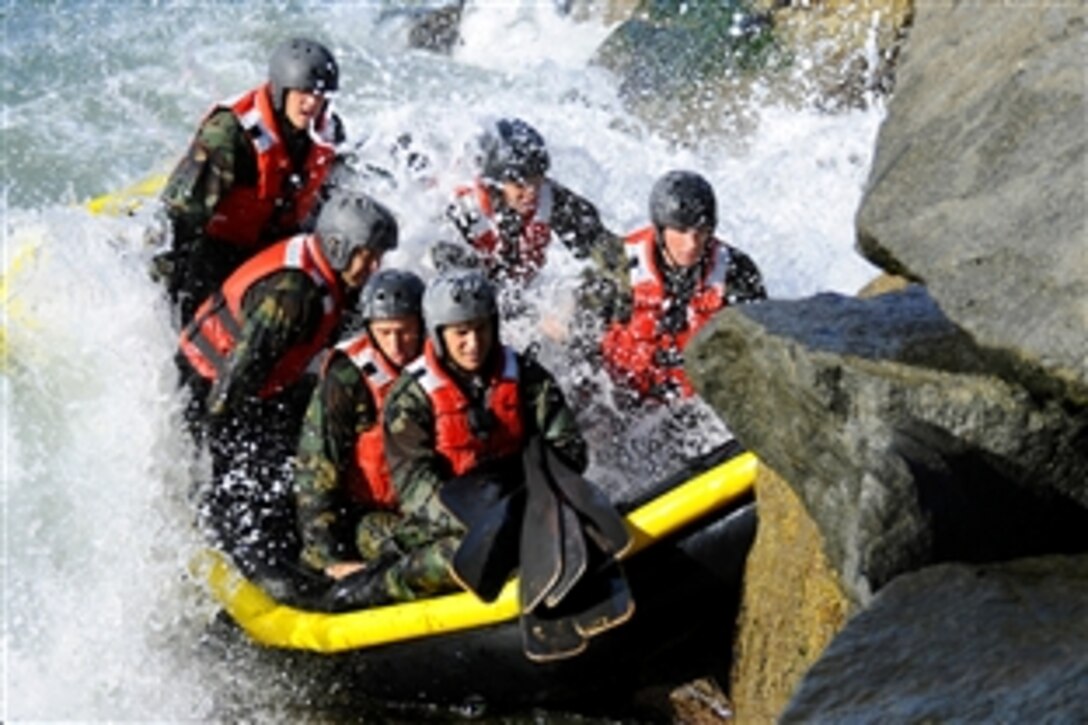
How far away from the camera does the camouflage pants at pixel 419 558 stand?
17.9ft

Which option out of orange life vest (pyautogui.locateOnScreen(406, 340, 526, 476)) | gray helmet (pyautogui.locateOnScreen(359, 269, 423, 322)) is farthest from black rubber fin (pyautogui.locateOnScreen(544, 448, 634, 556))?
gray helmet (pyautogui.locateOnScreen(359, 269, 423, 322))

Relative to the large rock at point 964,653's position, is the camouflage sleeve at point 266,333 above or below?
below

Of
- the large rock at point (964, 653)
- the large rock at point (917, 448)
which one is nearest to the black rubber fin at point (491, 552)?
the large rock at point (917, 448)

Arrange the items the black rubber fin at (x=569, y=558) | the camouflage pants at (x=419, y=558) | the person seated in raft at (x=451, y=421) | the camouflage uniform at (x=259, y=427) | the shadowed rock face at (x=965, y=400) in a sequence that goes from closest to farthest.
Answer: the shadowed rock face at (x=965, y=400), the black rubber fin at (x=569, y=558), the camouflage pants at (x=419, y=558), the person seated in raft at (x=451, y=421), the camouflage uniform at (x=259, y=427)

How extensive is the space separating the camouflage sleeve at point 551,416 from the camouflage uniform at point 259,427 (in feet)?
3.31

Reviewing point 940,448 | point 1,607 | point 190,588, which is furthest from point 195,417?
point 940,448

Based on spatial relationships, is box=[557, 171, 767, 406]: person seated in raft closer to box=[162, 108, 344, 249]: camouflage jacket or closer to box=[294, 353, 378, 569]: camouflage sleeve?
box=[294, 353, 378, 569]: camouflage sleeve

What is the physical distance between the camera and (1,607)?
7.20 metres

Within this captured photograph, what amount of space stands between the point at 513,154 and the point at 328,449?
1.68 metres

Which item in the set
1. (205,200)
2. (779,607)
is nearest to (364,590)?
(779,607)

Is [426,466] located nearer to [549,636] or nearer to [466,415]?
[466,415]

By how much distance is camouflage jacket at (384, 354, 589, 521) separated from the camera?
5590 millimetres

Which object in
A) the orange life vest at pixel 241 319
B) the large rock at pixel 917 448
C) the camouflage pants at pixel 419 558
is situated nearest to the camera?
the large rock at pixel 917 448

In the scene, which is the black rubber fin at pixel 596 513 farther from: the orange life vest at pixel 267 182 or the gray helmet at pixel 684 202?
the orange life vest at pixel 267 182
